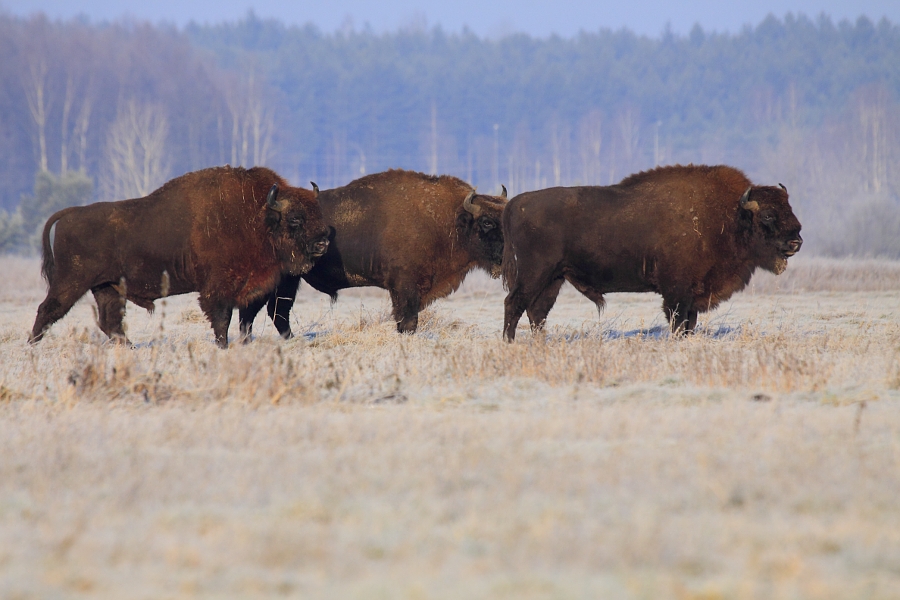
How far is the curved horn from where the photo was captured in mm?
9602

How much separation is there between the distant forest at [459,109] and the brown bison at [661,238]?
28.9 metres

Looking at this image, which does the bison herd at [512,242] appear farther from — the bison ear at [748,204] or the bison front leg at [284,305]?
the bison front leg at [284,305]

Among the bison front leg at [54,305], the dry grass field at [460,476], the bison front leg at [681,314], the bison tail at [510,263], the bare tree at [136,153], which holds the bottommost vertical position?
the dry grass field at [460,476]

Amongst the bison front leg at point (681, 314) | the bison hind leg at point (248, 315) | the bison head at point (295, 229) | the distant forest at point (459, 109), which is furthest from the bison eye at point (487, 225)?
the distant forest at point (459, 109)

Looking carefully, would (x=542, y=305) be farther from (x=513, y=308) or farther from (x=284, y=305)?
(x=284, y=305)

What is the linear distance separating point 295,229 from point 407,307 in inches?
57.5

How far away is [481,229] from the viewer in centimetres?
1038

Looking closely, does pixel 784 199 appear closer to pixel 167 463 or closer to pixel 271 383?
pixel 271 383

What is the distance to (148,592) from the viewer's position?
115 inches

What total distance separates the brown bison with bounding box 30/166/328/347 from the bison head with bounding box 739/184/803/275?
4.30m

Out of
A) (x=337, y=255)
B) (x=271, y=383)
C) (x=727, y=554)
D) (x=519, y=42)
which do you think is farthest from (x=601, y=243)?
(x=519, y=42)

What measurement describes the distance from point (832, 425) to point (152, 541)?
3.56m

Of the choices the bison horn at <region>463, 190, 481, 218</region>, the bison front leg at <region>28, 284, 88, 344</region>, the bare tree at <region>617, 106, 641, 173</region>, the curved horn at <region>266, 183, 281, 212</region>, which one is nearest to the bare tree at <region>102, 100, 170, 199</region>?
the bare tree at <region>617, 106, 641, 173</region>

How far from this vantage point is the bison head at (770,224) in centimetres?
940
